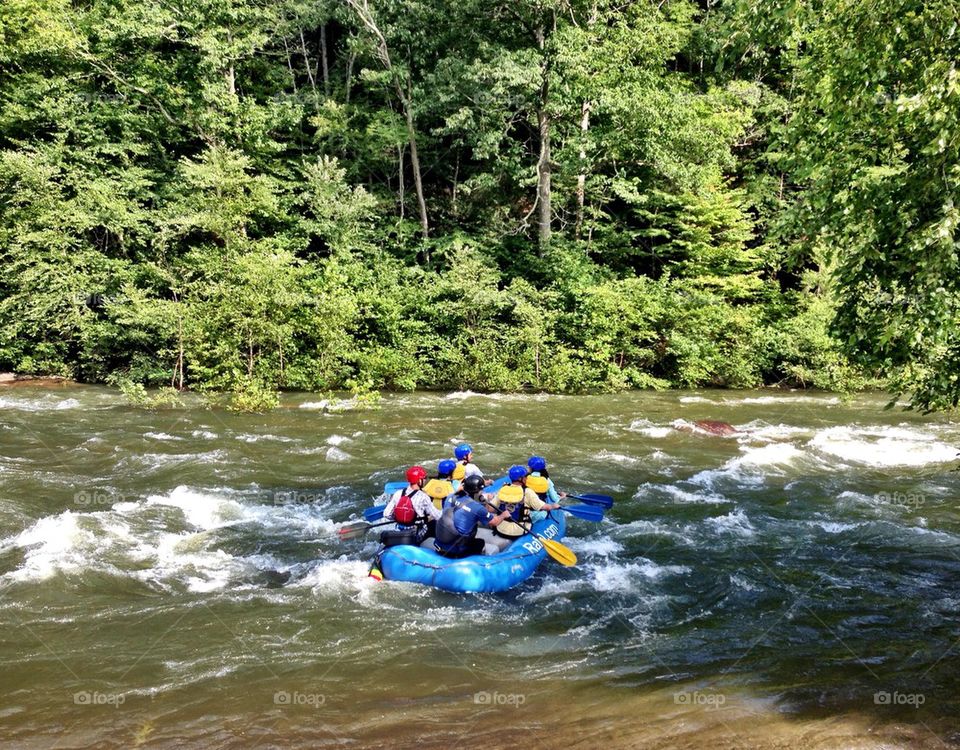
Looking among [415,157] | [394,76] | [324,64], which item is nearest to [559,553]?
[415,157]

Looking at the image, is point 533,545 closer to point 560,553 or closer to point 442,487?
point 560,553

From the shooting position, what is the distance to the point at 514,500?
8289 mm

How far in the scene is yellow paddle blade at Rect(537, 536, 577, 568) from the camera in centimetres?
770

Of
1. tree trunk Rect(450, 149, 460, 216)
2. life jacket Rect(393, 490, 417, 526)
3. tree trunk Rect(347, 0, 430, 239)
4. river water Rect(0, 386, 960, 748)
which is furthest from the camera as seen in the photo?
tree trunk Rect(450, 149, 460, 216)

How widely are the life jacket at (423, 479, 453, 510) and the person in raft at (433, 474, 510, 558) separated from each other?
0.21 metres

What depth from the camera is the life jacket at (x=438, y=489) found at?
8.14m

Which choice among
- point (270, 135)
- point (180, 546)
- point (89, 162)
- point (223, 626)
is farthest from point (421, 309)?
point (223, 626)

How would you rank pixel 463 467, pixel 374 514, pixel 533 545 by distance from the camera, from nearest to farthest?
pixel 533 545 → pixel 374 514 → pixel 463 467

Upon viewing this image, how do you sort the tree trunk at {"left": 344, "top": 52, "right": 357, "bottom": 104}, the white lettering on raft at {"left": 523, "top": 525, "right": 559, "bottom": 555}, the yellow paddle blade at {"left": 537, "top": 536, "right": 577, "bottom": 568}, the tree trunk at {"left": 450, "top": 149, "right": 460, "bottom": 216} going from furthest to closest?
the tree trunk at {"left": 344, "top": 52, "right": 357, "bottom": 104}
the tree trunk at {"left": 450, "top": 149, "right": 460, "bottom": 216}
the white lettering on raft at {"left": 523, "top": 525, "right": 559, "bottom": 555}
the yellow paddle blade at {"left": 537, "top": 536, "right": 577, "bottom": 568}

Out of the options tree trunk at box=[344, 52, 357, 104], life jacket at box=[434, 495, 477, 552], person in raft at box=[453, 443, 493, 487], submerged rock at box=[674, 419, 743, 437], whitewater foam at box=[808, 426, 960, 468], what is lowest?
whitewater foam at box=[808, 426, 960, 468]

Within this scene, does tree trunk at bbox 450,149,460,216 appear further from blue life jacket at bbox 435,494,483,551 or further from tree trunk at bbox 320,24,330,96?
blue life jacket at bbox 435,494,483,551

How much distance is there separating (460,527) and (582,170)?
16.1 metres

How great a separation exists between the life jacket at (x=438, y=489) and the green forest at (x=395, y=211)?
27.9 feet

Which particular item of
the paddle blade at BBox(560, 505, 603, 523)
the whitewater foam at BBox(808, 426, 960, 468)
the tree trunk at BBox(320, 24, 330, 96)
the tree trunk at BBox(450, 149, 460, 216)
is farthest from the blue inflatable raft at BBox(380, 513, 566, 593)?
the tree trunk at BBox(320, 24, 330, 96)
